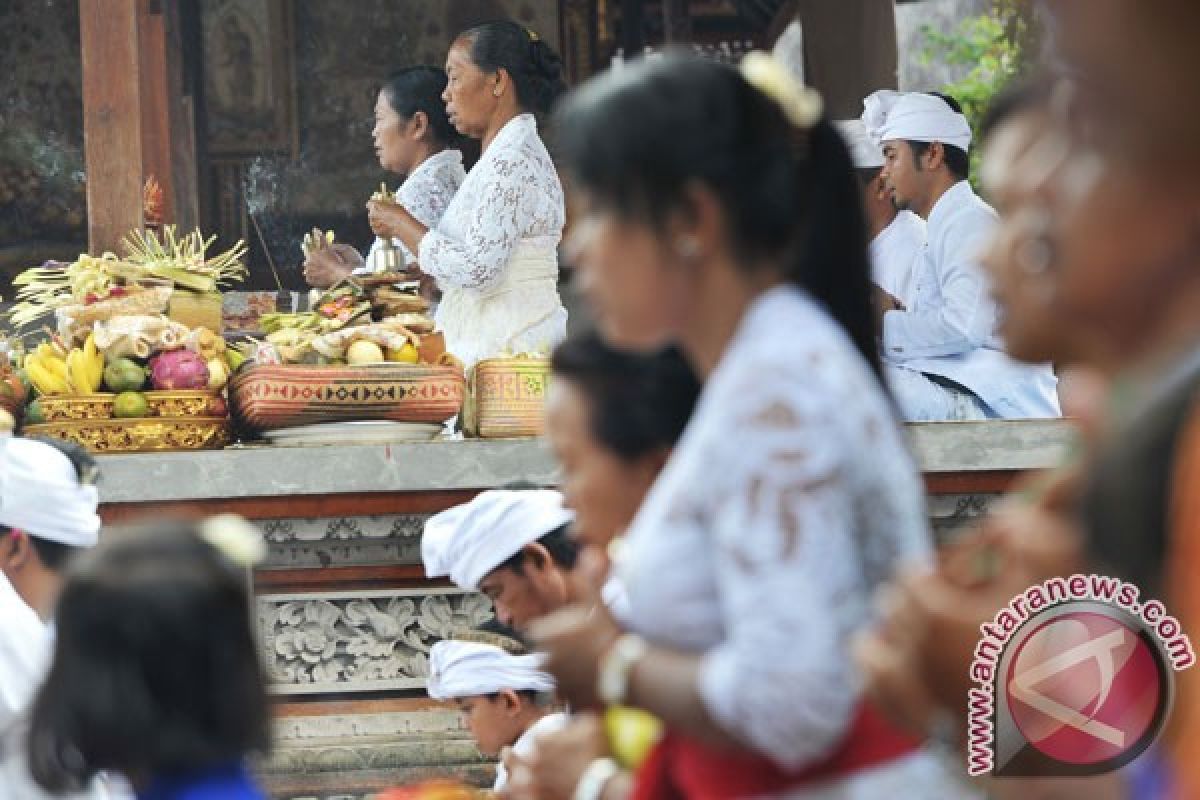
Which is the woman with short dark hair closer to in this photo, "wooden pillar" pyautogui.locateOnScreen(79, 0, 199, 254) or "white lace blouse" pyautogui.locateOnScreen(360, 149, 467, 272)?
"wooden pillar" pyautogui.locateOnScreen(79, 0, 199, 254)

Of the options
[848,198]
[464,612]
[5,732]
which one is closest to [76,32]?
[464,612]

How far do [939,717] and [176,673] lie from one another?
1181 mm

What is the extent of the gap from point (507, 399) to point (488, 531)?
209cm

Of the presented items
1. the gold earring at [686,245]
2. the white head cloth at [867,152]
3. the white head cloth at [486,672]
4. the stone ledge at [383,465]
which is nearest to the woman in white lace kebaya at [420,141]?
the white head cloth at [867,152]

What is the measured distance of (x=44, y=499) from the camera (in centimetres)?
413

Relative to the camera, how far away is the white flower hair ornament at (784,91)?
103 inches

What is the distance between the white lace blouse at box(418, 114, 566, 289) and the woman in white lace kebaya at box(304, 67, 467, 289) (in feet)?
2.90

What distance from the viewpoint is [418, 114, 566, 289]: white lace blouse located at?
698cm

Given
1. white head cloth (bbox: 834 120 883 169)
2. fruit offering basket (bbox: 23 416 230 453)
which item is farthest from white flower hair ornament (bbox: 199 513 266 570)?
white head cloth (bbox: 834 120 883 169)

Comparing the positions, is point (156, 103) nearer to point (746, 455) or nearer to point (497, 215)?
point (497, 215)

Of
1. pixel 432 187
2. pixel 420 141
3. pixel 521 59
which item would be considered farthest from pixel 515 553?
pixel 420 141

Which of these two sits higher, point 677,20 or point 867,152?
point 677,20

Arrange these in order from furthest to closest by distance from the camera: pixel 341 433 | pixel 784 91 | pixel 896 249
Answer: pixel 896 249
pixel 341 433
pixel 784 91

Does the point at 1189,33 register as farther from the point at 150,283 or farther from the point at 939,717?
the point at 150,283
